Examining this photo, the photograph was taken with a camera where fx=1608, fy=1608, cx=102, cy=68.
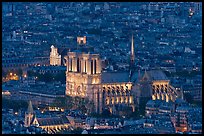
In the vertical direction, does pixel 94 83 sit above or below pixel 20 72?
below

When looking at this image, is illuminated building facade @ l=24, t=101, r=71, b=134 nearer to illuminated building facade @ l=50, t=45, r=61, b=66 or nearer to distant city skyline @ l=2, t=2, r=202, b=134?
distant city skyline @ l=2, t=2, r=202, b=134

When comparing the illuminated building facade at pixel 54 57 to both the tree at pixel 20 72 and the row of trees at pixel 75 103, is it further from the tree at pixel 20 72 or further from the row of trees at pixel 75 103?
the row of trees at pixel 75 103

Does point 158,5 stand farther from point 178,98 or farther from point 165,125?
point 165,125

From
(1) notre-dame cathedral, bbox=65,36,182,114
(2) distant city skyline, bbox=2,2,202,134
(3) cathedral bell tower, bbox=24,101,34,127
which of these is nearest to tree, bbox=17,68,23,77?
(2) distant city skyline, bbox=2,2,202,134

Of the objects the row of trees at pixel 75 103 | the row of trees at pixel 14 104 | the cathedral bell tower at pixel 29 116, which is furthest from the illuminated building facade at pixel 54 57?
the cathedral bell tower at pixel 29 116

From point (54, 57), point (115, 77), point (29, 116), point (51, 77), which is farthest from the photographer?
point (54, 57)

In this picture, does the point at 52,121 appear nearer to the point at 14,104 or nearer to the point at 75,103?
the point at 14,104

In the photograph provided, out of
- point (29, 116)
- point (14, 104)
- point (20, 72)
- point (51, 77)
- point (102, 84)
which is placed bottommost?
point (29, 116)

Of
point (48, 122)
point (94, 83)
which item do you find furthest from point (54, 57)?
point (48, 122)

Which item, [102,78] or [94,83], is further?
[102,78]

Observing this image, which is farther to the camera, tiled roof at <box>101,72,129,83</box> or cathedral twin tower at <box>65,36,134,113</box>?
tiled roof at <box>101,72,129,83</box>

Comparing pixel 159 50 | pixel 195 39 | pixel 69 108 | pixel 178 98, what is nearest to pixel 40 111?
pixel 69 108
